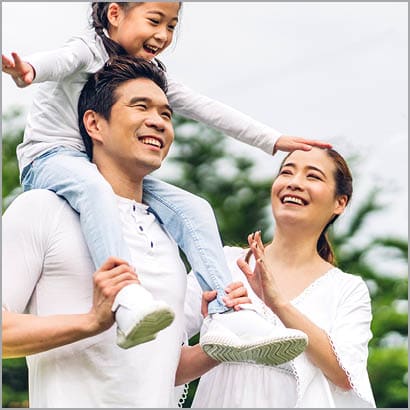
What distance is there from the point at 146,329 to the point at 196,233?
62cm

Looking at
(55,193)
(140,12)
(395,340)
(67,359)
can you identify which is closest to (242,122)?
(140,12)

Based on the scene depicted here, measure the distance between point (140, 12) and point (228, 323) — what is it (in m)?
1.17

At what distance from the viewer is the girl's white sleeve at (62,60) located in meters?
3.93

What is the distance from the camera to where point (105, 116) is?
408cm

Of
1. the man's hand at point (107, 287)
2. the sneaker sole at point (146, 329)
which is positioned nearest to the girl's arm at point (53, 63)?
the man's hand at point (107, 287)

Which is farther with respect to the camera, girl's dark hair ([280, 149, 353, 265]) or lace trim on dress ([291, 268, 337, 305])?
girl's dark hair ([280, 149, 353, 265])

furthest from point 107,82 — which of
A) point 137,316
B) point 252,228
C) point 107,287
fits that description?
point 252,228

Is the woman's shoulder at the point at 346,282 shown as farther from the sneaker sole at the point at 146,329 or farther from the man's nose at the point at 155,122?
the sneaker sole at the point at 146,329

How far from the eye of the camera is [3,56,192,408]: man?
364 centimetres

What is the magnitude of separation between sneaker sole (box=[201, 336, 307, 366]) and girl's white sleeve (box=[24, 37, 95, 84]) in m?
1.00

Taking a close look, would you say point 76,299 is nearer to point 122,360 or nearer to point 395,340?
point 122,360

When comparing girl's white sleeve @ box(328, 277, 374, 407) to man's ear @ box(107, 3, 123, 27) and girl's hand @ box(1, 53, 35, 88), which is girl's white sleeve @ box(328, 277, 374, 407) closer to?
man's ear @ box(107, 3, 123, 27)

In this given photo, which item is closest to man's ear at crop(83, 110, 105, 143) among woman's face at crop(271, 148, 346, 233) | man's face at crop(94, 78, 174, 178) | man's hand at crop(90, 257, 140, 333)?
man's face at crop(94, 78, 174, 178)

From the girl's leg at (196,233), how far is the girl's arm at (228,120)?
387mm
